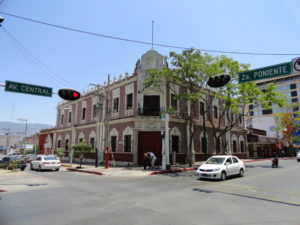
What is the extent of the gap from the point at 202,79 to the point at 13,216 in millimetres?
17628

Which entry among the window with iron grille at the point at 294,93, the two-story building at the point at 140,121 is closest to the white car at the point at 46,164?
the two-story building at the point at 140,121

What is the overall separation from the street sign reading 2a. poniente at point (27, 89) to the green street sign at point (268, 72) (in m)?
10.1

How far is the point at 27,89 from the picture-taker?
11258 mm

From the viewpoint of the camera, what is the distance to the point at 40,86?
11.6 meters

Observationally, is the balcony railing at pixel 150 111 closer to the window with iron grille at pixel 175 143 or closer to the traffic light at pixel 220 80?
the window with iron grille at pixel 175 143

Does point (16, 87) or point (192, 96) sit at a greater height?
point (192, 96)

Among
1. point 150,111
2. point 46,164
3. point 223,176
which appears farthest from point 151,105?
point 46,164

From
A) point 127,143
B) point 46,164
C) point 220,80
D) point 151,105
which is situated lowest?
point 46,164

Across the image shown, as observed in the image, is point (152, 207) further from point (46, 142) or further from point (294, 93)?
point (294, 93)

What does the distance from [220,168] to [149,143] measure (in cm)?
1007

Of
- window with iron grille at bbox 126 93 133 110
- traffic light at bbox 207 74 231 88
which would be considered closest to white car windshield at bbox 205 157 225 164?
traffic light at bbox 207 74 231 88

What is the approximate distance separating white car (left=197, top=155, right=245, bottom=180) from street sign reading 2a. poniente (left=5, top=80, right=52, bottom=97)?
33.9 feet

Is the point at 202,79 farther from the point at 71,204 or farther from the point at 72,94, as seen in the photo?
the point at 71,204

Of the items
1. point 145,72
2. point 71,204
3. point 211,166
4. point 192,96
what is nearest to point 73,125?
point 145,72
